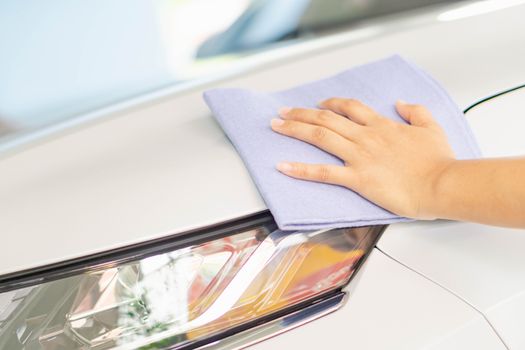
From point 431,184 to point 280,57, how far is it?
0.33 m

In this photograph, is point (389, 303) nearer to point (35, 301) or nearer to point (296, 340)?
point (296, 340)

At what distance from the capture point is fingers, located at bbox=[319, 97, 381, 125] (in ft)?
2.23

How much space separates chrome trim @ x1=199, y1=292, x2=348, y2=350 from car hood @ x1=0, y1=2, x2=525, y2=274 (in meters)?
0.11

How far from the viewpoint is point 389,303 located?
0.54m

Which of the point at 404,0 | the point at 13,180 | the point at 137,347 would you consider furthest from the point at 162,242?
the point at 404,0

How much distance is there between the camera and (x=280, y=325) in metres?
0.53

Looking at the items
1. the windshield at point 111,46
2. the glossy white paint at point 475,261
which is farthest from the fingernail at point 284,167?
the windshield at point 111,46

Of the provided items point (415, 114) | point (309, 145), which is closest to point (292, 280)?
point (309, 145)

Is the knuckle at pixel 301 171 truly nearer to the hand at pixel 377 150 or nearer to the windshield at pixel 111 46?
the hand at pixel 377 150

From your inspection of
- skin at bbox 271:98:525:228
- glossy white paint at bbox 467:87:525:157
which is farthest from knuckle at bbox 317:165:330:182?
glossy white paint at bbox 467:87:525:157

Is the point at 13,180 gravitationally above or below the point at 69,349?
→ above

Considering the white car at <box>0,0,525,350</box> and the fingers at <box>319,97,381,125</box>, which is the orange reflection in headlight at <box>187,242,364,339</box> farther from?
the fingers at <box>319,97,381,125</box>

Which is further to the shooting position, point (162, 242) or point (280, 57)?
point (280, 57)

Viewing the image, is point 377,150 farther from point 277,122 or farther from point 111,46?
point 111,46
